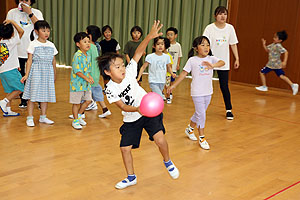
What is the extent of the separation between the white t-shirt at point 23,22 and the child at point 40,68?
3.10ft

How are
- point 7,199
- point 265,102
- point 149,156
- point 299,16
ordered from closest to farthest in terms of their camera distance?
1. point 7,199
2. point 149,156
3. point 265,102
4. point 299,16

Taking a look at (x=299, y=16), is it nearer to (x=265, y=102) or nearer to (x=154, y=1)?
(x=265, y=102)

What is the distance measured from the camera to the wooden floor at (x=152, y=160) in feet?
8.46

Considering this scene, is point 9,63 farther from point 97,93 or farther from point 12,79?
point 97,93

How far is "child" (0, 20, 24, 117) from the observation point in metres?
4.31

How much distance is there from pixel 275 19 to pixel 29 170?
630 cm

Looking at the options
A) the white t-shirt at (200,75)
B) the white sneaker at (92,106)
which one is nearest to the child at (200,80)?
the white t-shirt at (200,75)

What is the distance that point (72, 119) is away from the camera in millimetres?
4520

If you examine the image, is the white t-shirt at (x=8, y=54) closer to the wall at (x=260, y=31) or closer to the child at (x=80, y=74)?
the child at (x=80, y=74)

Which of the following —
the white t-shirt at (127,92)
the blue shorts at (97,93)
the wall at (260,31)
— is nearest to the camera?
the white t-shirt at (127,92)

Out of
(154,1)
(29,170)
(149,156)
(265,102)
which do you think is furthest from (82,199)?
(154,1)

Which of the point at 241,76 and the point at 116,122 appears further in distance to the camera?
the point at 241,76

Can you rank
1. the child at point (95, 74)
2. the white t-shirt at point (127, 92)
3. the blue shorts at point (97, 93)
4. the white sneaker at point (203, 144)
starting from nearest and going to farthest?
the white t-shirt at point (127, 92)
the white sneaker at point (203, 144)
the child at point (95, 74)
the blue shorts at point (97, 93)

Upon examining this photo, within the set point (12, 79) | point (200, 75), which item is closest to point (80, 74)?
point (12, 79)
